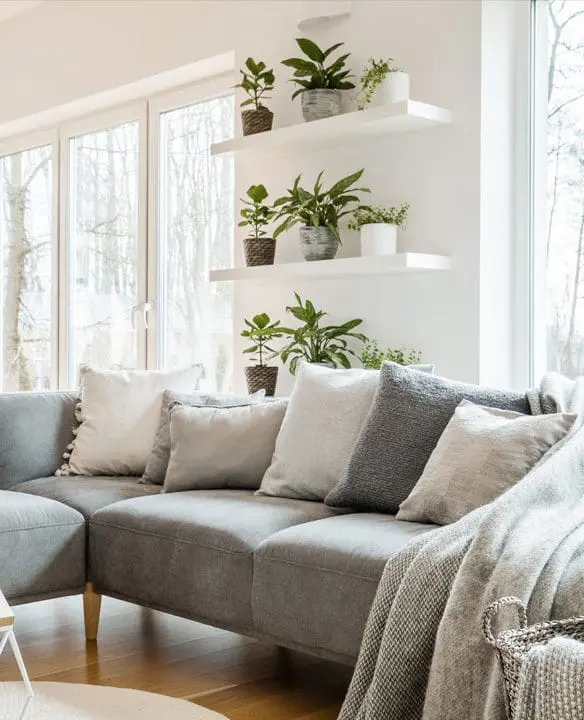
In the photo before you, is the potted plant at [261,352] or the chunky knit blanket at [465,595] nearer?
the chunky knit blanket at [465,595]

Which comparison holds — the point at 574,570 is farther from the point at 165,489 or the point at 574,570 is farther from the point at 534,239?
the point at 534,239

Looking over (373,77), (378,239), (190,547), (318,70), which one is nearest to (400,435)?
(190,547)

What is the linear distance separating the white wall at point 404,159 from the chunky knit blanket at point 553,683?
2265 mm

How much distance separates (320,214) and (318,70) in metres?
0.58

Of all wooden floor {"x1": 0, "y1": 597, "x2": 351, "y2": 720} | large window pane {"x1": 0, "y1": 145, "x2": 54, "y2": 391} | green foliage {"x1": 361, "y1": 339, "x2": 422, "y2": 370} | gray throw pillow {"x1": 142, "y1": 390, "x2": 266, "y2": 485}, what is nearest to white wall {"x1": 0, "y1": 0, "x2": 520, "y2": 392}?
green foliage {"x1": 361, "y1": 339, "x2": 422, "y2": 370}

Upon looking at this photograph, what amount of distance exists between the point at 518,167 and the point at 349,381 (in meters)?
1.25

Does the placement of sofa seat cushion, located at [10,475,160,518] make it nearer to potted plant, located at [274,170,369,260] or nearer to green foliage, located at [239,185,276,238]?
potted plant, located at [274,170,369,260]

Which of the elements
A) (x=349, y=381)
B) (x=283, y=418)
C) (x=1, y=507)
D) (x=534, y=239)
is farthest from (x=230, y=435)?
(x=534, y=239)

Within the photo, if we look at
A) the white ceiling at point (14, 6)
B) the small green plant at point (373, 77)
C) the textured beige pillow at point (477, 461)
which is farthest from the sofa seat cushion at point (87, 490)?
the white ceiling at point (14, 6)

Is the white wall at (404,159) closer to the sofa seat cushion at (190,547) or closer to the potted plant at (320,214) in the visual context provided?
the potted plant at (320,214)

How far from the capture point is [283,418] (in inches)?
133

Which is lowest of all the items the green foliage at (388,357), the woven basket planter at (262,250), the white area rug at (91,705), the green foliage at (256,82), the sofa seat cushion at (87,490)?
the white area rug at (91,705)

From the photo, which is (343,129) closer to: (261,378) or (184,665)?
(261,378)

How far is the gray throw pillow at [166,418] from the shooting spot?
353cm
